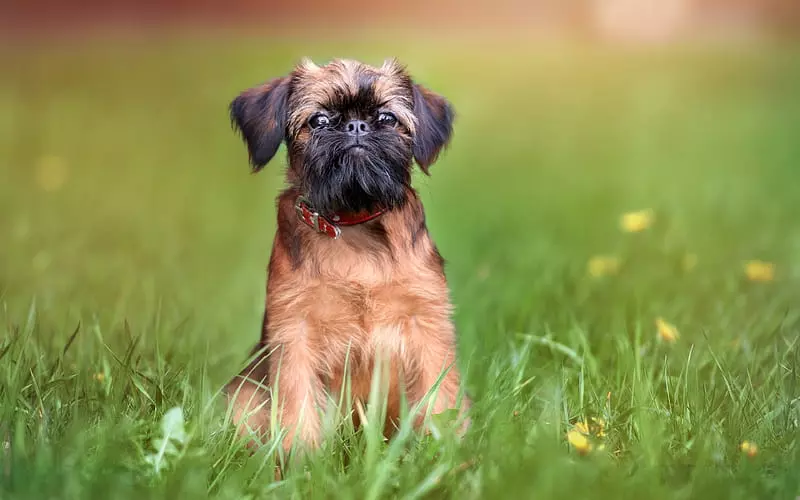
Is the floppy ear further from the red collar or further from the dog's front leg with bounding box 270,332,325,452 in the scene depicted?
the dog's front leg with bounding box 270,332,325,452

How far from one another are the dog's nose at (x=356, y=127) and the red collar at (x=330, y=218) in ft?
0.97

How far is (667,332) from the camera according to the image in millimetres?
4305

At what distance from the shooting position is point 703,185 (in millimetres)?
7176

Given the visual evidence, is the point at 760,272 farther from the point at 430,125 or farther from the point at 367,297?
the point at 367,297

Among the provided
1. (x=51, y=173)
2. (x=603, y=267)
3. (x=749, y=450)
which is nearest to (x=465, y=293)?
(x=603, y=267)

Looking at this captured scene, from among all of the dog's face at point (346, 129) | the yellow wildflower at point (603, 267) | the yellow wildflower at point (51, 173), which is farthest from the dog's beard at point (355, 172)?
the yellow wildflower at point (51, 173)

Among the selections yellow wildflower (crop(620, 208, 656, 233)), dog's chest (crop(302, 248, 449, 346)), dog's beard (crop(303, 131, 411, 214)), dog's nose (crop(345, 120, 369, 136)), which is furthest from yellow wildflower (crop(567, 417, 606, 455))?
yellow wildflower (crop(620, 208, 656, 233))

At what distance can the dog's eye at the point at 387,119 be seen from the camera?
11.7 feet

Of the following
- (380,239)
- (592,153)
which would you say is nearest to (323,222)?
(380,239)

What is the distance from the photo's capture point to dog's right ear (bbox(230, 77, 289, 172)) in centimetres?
359

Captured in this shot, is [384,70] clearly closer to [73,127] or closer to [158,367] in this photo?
[158,367]

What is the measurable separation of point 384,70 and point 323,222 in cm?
66

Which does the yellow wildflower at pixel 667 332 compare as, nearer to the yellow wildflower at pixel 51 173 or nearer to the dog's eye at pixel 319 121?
the dog's eye at pixel 319 121

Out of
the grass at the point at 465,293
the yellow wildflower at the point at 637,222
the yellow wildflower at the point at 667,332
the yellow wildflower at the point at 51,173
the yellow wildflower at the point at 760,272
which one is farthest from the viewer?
the yellow wildflower at the point at 51,173
